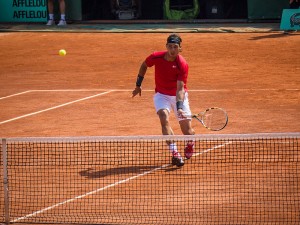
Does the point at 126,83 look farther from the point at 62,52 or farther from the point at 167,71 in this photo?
the point at 167,71

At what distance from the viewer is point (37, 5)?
92.5ft

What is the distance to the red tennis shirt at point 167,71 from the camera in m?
12.1

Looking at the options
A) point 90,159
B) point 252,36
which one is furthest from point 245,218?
point 252,36

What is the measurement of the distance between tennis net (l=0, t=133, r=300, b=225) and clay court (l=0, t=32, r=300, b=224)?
0.57ft

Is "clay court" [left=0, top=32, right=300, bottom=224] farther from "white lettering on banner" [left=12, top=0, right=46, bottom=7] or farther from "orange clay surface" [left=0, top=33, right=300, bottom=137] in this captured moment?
"white lettering on banner" [left=12, top=0, right=46, bottom=7]

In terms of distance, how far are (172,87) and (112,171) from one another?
1.65m

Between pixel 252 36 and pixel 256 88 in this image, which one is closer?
pixel 256 88

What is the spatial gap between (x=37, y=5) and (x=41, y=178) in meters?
17.4

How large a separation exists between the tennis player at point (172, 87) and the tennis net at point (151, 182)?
1.60 feet

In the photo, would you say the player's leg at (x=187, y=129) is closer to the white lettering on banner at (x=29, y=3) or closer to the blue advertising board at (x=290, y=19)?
the blue advertising board at (x=290, y=19)

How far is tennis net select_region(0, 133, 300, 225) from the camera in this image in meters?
9.75

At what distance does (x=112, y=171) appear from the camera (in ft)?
39.1

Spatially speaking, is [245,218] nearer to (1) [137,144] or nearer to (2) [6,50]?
(1) [137,144]

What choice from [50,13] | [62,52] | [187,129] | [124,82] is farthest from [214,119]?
[50,13]
